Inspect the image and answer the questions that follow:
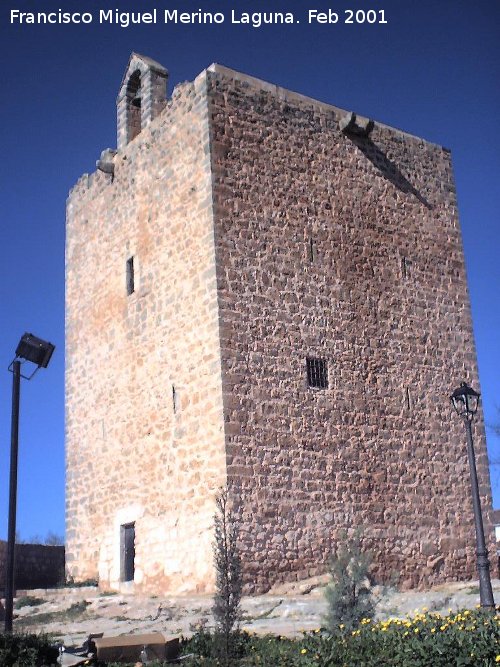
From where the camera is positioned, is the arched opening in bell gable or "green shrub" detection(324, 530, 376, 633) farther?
the arched opening in bell gable

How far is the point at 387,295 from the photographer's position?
50.0 ft

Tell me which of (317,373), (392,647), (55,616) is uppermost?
(317,373)

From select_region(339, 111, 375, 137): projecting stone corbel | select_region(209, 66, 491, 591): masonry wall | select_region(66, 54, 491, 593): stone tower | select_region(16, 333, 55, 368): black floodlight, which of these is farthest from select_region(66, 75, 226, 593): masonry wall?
select_region(16, 333, 55, 368): black floodlight

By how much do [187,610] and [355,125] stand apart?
8.47m

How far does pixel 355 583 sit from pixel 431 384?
604 centimetres

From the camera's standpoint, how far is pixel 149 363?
47.8 feet

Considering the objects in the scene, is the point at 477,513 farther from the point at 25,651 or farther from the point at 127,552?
the point at 127,552

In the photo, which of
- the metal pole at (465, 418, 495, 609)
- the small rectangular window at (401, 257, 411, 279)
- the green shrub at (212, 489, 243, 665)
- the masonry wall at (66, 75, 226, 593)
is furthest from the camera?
the small rectangular window at (401, 257, 411, 279)

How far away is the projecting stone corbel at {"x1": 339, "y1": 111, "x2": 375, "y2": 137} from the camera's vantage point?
15.4m

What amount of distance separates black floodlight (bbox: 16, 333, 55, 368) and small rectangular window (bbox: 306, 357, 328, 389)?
4.46m

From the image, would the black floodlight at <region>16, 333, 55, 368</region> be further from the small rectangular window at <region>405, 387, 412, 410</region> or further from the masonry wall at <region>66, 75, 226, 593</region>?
the small rectangular window at <region>405, 387, 412, 410</region>

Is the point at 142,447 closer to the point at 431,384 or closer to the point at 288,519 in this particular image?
the point at 288,519

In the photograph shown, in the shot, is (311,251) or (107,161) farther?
(107,161)

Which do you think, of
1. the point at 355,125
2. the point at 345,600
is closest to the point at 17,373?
the point at 345,600
